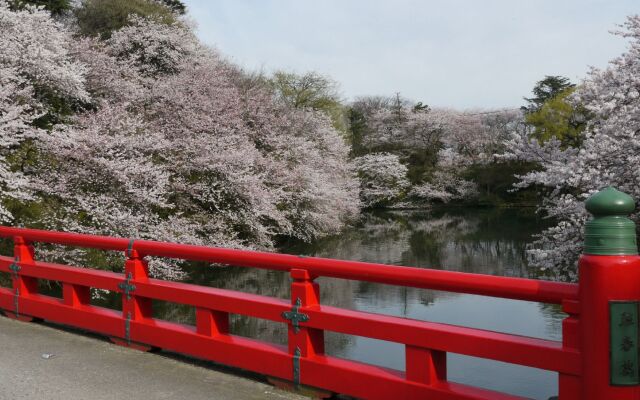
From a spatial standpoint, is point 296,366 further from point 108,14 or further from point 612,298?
point 108,14

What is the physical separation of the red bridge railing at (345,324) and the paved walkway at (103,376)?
0.12m

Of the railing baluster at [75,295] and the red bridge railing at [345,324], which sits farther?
the railing baluster at [75,295]

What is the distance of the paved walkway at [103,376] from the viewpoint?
394 centimetres

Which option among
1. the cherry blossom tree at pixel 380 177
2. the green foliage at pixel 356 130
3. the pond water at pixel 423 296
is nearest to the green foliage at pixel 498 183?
the cherry blossom tree at pixel 380 177

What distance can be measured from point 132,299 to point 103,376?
2.41ft

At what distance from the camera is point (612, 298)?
254cm

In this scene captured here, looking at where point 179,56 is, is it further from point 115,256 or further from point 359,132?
point 359,132

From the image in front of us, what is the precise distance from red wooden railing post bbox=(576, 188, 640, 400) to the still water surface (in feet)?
20.4

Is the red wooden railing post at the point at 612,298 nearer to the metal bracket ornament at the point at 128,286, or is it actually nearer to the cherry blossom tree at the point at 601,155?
the metal bracket ornament at the point at 128,286

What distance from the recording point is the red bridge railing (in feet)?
8.61

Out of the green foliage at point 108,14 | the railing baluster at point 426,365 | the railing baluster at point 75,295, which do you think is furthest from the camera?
the green foliage at point 108,14

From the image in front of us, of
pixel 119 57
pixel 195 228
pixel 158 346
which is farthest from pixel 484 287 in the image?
pixel 119 57

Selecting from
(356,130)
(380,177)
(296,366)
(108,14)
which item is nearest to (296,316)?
(296,366)

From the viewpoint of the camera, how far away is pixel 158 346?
4.78 m
